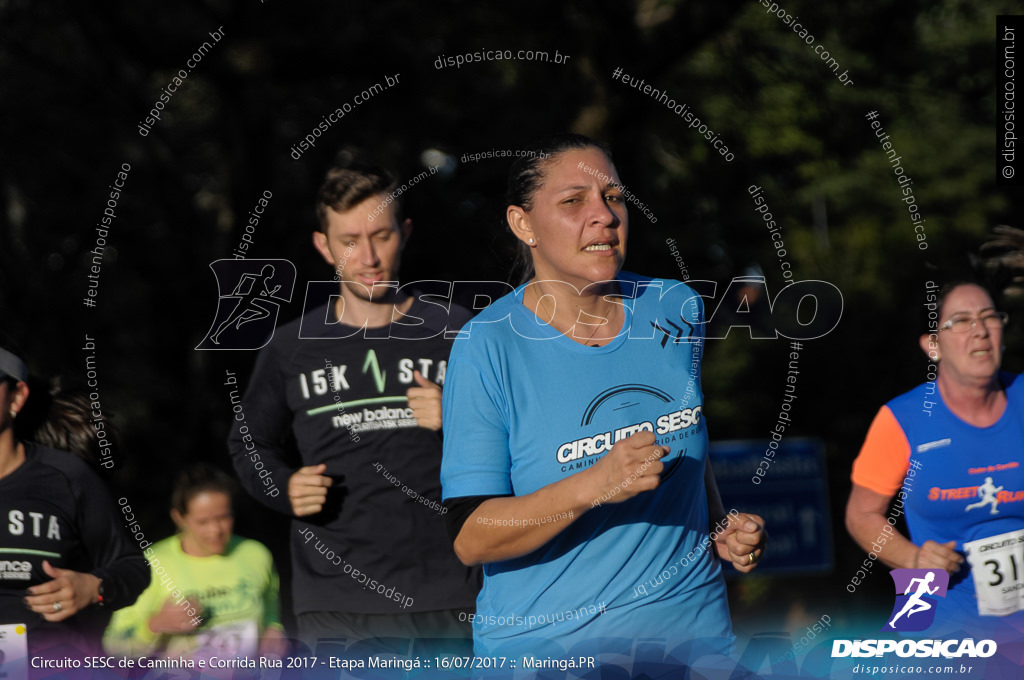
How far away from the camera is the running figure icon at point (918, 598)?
3.70 m

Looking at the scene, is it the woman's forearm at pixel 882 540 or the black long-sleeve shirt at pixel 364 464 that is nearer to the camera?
the woman's forearm at pixel 882 540

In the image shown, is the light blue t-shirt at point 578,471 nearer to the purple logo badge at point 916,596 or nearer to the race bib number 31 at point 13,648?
the purple logo badge at point 916,596

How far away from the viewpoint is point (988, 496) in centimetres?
371

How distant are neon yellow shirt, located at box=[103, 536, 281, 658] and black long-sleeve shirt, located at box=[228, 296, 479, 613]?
1.41 feet

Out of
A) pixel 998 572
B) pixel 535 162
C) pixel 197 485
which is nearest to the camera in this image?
pixel 535 162

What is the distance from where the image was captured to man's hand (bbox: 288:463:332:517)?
3727mm

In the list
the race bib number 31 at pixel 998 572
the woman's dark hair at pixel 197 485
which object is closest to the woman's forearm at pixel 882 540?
the race bib number 31 at pixel 998 572

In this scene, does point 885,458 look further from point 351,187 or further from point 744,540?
point 351,187

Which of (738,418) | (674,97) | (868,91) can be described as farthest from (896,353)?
(674,97)

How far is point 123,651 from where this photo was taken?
4051 millimetres

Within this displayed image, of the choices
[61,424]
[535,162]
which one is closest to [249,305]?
[61,424]

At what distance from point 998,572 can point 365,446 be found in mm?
2139

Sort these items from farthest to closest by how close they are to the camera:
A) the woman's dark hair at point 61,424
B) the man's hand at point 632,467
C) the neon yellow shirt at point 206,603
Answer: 1. the neon yellow shirt at point 206,603
2. the woman's dark hair at point 61,424
3. the man's hand at point 632,467

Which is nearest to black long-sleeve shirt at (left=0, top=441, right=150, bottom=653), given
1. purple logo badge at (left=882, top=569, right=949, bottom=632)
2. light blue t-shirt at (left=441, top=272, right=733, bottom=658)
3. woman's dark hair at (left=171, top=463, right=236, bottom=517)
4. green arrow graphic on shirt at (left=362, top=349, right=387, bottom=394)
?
woman's dark hair at (left=171, top=463, right=236, bottom=517)
